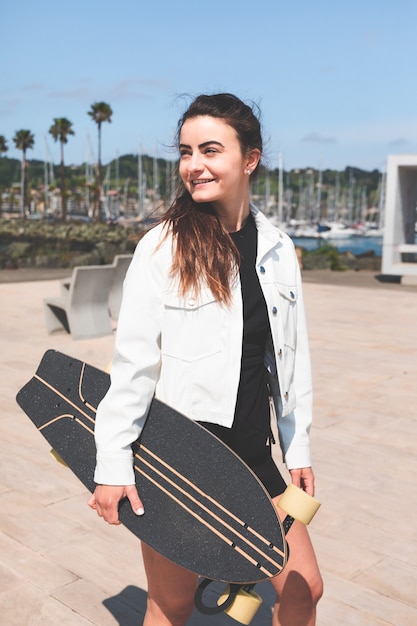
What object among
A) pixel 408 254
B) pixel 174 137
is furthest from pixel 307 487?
pixel 408 254

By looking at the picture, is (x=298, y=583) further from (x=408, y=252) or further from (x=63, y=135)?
(x=63, y=135)

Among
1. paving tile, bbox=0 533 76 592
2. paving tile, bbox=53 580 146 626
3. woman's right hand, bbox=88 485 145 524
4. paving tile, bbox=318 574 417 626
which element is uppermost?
Answer: woman's right hand, bbox=88 485 145 524

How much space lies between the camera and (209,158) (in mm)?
2314

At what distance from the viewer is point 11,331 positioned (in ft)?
34.7

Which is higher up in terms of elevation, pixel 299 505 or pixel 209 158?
pixel 209 158

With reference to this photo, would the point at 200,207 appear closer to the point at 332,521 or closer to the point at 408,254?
the point at 332,521

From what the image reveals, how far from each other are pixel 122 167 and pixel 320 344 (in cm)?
15742

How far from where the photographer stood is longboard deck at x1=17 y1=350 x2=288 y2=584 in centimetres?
213

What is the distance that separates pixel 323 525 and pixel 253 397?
7.42 feet

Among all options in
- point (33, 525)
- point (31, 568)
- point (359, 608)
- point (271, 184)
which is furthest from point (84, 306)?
point (271, 184)

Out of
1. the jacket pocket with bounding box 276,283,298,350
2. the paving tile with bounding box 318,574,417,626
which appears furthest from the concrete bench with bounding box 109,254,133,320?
the jacket pocket with bounding box 276,283,298,350

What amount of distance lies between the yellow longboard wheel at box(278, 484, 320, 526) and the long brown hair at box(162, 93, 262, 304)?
0.59 m

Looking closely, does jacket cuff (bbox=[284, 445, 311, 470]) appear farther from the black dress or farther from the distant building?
the distant building

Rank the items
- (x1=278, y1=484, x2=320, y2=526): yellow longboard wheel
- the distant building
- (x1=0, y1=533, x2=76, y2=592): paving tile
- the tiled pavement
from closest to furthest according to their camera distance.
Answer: (x1=278, y1=484, x2=320, y2=526): yellow longboard wheel
the tiled pavement
(x1=0, y1=533, x2=76, y2=592): paving tile
the distant building
